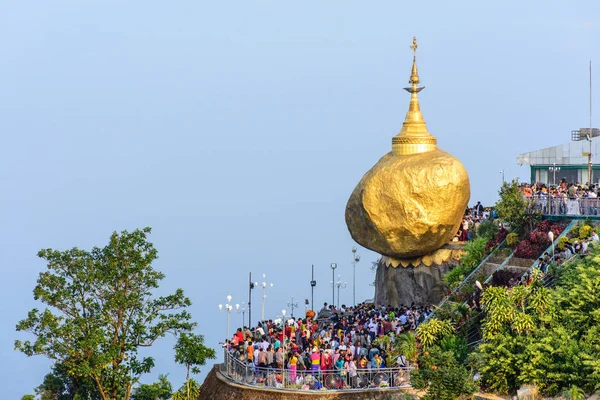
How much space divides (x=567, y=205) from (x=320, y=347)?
12482 mm

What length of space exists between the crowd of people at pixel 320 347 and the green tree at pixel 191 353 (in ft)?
3.49

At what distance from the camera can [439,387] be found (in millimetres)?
32344

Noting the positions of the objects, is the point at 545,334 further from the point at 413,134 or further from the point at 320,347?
the point at 413,134

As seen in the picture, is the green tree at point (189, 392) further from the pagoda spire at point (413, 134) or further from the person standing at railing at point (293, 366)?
the pagoda spire at point (413, 134)

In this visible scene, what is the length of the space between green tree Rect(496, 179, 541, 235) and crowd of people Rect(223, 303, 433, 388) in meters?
5.64

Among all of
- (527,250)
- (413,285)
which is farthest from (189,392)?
(527,250)

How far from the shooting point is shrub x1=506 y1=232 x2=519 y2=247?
43.7 meters

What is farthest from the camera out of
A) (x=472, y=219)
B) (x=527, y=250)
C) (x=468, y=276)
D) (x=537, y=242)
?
(x=472, y=219)

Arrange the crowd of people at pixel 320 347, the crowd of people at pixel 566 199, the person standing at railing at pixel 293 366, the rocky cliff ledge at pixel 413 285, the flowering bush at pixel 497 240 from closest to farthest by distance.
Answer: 1. the crowd of people at pixel 320 347
2. the person standing at railing at pixel 293 366
3. the crowd of people at pixel 566 199
4. the flowering bush at pixel 497 240
5. the rocky cliff ledge at pixel 413 285

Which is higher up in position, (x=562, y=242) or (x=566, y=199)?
(x=566, y=199)

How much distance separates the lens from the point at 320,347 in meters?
35.9

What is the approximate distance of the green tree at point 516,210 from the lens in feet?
145

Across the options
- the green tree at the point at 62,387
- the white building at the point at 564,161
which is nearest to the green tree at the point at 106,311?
the green tree at the point at 62,387

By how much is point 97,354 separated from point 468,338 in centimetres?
1219
